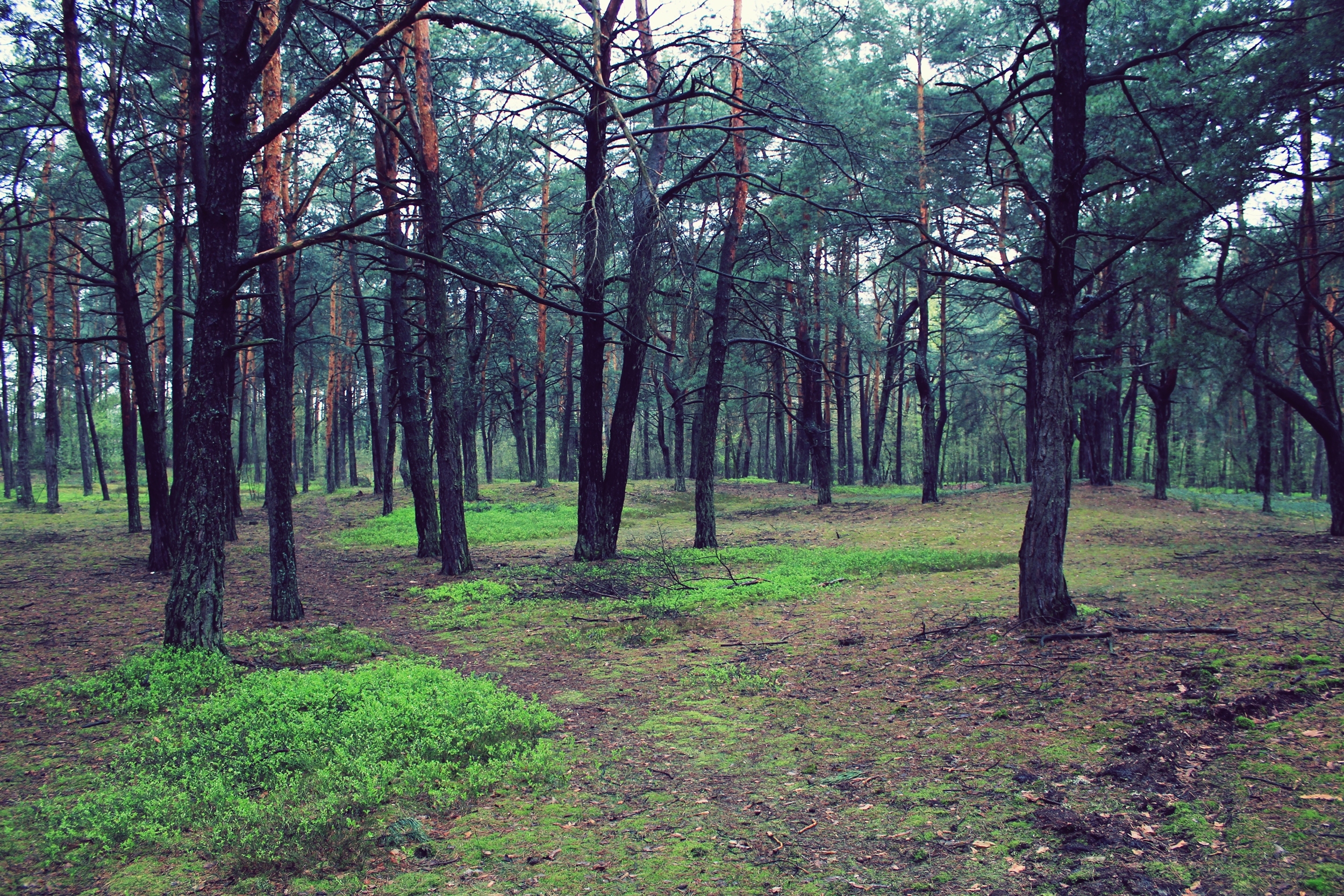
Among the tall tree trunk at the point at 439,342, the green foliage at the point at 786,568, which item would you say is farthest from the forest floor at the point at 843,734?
the tall tree trunk at the point at 439,342

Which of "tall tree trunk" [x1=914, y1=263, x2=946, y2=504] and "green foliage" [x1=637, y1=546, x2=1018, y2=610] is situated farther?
"tall tree trunk" [x1=914, y1=263, x2=946, y2=504]

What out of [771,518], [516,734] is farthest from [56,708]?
[771,518]

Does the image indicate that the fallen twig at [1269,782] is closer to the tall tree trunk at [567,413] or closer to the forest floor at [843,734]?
the forest floor at [843,734]

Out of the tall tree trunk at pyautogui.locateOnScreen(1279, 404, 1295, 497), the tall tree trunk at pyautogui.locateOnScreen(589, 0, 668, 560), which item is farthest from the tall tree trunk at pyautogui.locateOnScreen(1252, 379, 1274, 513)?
the tall tree trunk at pyautogui.locateOnScreen(589, 0, 668, 560)

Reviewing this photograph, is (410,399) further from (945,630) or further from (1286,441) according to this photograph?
(1286,441)

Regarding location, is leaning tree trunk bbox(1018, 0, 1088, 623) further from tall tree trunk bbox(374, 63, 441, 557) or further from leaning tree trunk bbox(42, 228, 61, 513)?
leaning tree trunk bbox(42, 228, 61, 513)

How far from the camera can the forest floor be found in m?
3.38

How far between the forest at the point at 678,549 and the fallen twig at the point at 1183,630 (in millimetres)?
64

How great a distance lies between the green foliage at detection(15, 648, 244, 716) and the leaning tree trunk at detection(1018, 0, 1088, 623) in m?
7.36

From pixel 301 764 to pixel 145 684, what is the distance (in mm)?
2527

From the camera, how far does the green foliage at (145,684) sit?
560 cm

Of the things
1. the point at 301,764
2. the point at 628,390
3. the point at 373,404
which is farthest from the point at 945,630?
the point at 373,404

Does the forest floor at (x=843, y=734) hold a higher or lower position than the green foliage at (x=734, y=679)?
higher

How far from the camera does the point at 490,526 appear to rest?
64.1 feet
